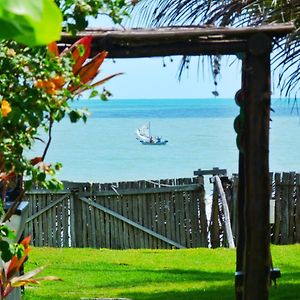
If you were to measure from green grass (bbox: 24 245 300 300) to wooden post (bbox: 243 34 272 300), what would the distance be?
275 centimetres

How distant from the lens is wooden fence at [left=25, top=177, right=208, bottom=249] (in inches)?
476

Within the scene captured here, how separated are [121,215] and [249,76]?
810 cm

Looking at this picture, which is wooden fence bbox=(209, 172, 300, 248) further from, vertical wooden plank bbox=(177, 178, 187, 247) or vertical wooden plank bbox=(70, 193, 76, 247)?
vertical wooden plank bbox=(70, 193, 76, 247)

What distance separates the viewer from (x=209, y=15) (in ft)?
19.3

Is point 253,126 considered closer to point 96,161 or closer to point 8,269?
point 8,269

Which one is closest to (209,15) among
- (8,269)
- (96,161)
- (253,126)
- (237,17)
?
(237,17)

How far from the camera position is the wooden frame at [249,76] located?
4023mm

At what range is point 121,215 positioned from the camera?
39.8ft

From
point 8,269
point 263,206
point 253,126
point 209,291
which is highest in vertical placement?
point 253,126

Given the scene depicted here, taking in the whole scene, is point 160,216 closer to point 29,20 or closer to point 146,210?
point 146,210

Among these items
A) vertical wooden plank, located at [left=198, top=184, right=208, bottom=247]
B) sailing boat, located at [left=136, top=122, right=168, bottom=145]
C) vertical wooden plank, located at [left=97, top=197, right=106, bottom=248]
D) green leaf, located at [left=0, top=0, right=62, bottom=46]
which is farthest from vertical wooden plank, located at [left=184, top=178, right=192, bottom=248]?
sailing boat, located at [left=136, top=122, right=168, bottom=145]

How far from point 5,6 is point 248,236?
402cm

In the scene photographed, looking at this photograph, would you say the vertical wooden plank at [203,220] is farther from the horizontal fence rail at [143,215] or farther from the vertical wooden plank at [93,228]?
the vertical wooden plank at [93,228]

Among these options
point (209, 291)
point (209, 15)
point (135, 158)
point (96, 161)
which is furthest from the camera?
point (135, 158)
